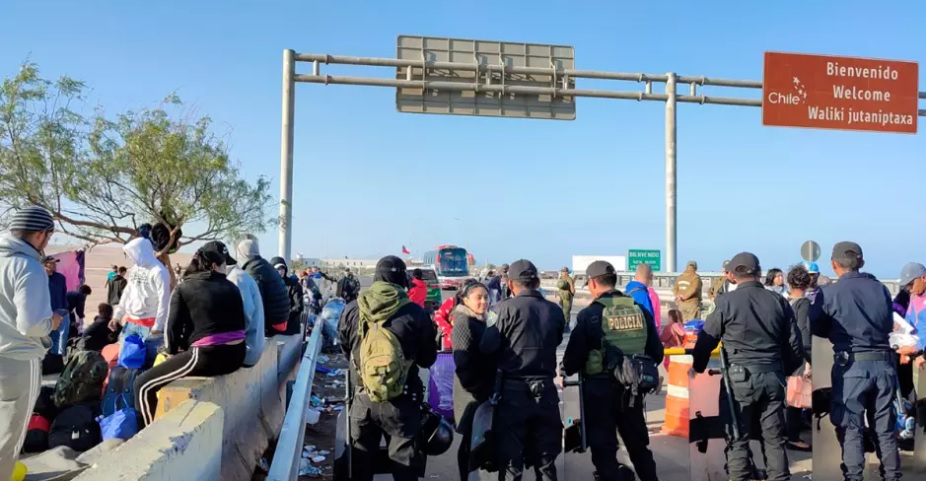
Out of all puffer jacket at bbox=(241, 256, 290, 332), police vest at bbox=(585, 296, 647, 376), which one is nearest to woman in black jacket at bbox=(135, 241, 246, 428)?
puffer jacket at bbox=(241, 256, 290, 332)

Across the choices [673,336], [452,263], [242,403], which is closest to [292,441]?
[242,403]

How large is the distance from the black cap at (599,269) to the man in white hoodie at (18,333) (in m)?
3.85

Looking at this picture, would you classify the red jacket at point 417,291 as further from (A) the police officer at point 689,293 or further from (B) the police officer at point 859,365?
(B) the police officer at point 859,365

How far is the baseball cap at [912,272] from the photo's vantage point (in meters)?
6.30

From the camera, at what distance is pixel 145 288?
23.6 feet

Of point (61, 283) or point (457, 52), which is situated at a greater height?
point (457, 52)

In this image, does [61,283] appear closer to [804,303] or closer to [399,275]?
[399,275]

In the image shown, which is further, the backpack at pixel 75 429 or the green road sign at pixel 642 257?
the green road sign at pixel 642 257

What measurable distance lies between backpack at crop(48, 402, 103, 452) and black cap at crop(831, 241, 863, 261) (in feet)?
22.1

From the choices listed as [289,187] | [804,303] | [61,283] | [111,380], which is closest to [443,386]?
[111,380]

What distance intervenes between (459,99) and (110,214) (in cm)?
960

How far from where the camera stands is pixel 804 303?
655 centimetres

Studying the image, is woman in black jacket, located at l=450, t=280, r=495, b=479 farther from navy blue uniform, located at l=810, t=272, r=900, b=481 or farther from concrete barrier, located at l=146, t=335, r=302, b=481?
navy blue uniform, located at l=810, t=272, r=900, b=481

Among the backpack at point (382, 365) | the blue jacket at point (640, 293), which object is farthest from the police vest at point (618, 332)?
the blue jacket at point (640, 293)
